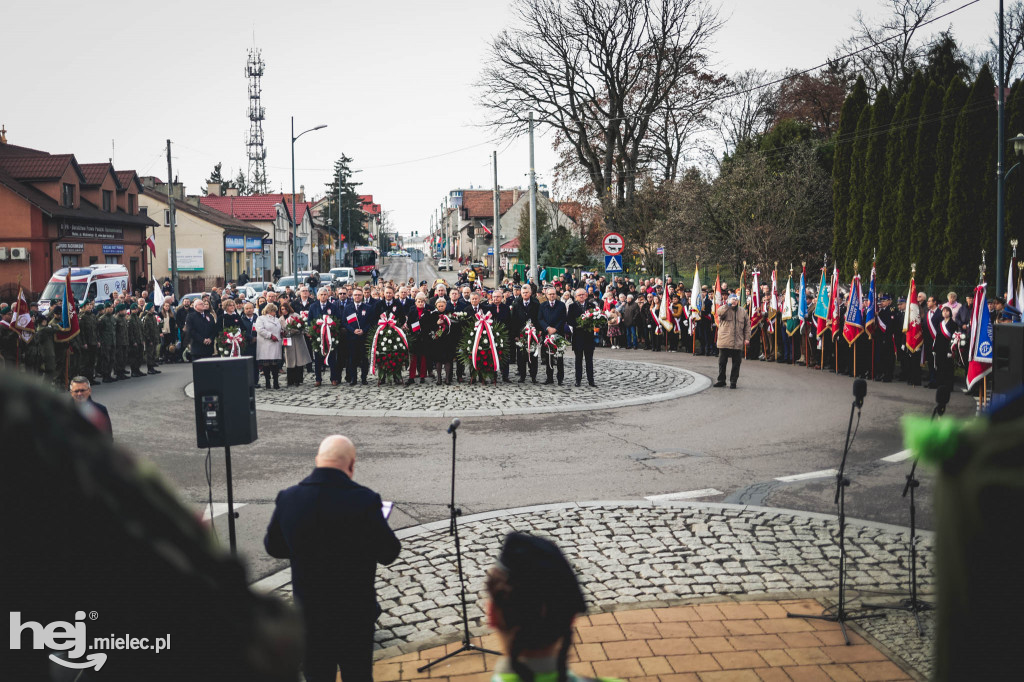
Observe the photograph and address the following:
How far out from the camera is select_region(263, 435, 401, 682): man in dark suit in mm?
4449

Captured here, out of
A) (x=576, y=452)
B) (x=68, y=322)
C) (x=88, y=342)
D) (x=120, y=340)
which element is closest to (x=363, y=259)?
(x=120, y=340)

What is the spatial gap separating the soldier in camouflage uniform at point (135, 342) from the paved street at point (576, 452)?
163 inches

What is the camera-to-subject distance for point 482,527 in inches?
323

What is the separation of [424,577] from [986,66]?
27.2m

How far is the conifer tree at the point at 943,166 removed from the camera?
29.0 m

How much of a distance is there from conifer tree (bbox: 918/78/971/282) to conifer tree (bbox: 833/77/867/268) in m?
5.05

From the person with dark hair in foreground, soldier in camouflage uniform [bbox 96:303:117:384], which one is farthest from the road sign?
the person with dark hair in foreground

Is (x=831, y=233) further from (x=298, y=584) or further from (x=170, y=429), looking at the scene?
(x=298, y=584)

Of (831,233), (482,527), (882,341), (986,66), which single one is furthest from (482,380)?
(831,233)

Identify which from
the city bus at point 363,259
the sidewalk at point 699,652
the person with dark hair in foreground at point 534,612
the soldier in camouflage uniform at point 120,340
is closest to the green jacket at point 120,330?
the soldier in camouflage uniform at point 120,340

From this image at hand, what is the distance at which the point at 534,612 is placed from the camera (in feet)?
7.87

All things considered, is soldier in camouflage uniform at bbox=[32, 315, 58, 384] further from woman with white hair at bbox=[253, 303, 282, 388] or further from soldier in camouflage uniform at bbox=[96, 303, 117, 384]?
woman with white hair at bbox=[253, 303, 282, 388]

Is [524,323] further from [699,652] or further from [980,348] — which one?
[699,652]

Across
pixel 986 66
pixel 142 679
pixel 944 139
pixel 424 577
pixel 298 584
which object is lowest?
pixel 424 577
